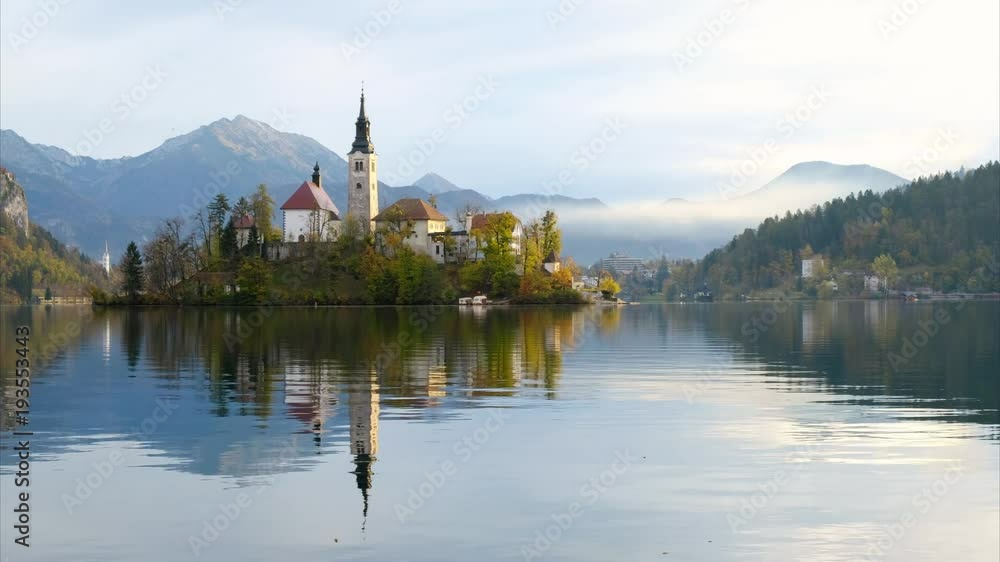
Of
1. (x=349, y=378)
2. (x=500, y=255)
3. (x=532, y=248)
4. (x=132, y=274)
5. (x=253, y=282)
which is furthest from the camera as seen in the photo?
(x=132, y=274)

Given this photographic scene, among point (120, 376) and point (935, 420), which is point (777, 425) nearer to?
point (935, 420)

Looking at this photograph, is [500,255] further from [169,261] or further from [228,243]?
[169,261]

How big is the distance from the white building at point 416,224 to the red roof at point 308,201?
10.1 metres

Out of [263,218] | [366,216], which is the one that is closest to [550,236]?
[366,216]

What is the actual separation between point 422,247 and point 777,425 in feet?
465

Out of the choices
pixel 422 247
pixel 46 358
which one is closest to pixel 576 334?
pixel 46 358

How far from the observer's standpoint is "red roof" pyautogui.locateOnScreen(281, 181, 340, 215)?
173 metres

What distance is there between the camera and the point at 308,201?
173625 millimetres

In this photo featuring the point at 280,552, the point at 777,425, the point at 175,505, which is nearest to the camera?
the point at 280,552

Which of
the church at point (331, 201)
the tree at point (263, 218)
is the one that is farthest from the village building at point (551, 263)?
the tree at point (263, 218)

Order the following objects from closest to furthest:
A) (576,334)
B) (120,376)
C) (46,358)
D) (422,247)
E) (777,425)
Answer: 1. (777,425)
2. (120,376)
3. (46,358)
4. (576,334)
5. (422,247)

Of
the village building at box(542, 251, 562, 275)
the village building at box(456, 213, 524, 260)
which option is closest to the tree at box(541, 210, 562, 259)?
the village building at box(542, 251, 562, 275)

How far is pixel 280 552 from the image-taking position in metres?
17.4

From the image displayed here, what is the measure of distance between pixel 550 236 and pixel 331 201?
122 ft
